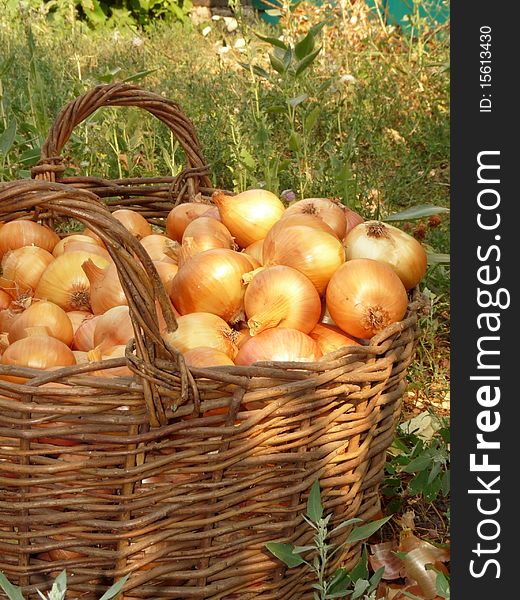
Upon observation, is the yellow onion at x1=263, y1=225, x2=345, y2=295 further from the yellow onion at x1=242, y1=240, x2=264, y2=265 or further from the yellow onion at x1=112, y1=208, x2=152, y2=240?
the yellow onion at x1=112, y1=208, x2=152, y2=240

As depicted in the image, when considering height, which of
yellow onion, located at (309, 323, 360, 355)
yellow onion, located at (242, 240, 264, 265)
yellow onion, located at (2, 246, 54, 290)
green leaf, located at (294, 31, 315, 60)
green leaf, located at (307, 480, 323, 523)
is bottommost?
green leaf, located at (307, 480, 323, 523)

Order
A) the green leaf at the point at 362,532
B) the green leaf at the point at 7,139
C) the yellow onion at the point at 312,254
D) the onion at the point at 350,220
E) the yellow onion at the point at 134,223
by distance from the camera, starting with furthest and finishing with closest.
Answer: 1. the green leaf at the point at 7,139
2. the yellow onion at the point at 134,223
3. the onion at the point at 350,220
4. the yellow onion at the point at 312,254
5. the green leaf at the point at 362,532

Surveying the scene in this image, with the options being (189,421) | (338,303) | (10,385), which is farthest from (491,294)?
(10,385)

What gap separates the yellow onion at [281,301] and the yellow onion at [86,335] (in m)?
0.25

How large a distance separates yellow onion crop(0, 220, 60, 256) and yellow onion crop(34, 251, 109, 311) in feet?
0.58

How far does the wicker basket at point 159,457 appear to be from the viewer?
1053 mm

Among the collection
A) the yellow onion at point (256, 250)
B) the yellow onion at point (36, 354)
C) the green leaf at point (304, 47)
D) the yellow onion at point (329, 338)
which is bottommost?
the yellow onion at point (36, 354)

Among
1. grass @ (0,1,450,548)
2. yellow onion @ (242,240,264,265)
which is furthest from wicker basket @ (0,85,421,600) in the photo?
grass @ (0,1,450,548)

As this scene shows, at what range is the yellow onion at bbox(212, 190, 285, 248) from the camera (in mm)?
1596

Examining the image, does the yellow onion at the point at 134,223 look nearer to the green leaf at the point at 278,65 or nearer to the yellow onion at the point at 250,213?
the yellow onion at the point at 250,213

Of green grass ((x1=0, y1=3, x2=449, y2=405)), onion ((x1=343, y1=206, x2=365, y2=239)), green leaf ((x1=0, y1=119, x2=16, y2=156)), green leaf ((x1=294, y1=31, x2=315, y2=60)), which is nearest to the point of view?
onion ((x1=343, y1=206, x2=365, y2=239))

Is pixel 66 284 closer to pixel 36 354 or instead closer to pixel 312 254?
pixel 36 354

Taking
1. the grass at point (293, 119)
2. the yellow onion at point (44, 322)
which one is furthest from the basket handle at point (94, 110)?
the yellow onion at point (44, 322)

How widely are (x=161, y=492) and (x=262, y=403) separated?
0.18 meters
